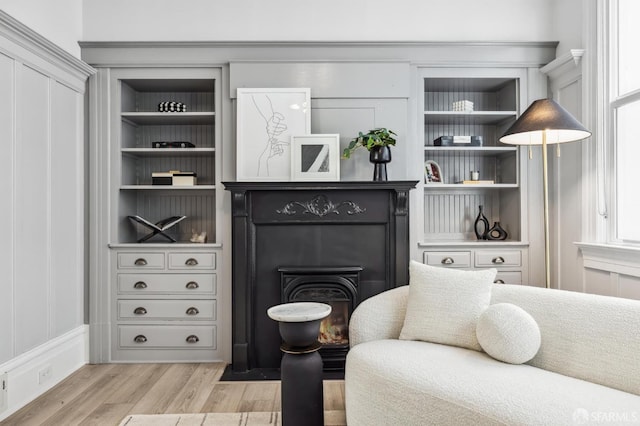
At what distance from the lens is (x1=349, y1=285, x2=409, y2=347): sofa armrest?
7.36 ft

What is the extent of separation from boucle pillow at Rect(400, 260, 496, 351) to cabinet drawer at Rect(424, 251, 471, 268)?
1.11m

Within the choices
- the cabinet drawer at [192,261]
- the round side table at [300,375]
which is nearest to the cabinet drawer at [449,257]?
the round side table at [300,375]

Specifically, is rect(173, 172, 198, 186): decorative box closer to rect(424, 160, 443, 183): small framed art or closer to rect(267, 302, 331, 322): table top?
rect(267, 302, 331, 322): table top

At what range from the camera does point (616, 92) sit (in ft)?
8.84

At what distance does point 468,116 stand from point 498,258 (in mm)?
1214

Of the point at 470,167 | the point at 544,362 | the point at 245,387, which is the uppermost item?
the point at 470,167

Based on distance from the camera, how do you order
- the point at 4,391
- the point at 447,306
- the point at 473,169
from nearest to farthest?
the point at 447,306 < the point at 4,391 < the point at 473,169

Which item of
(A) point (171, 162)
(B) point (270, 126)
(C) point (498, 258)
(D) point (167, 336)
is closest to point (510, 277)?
(C) point (498, 258)

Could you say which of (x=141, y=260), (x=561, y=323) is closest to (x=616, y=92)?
(x=561, y=323)

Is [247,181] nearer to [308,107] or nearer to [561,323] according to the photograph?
[308,107]

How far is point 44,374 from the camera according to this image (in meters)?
2.76

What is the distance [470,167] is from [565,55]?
1149mm

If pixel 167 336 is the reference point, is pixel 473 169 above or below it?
above

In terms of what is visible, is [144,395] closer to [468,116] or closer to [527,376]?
[527,376]
